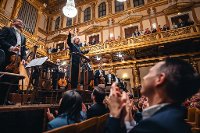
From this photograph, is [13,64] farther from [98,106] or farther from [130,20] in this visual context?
[130,20]

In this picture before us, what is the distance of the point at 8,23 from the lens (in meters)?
12.7

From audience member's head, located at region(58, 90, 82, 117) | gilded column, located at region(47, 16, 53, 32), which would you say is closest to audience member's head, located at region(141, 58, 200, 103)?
audience member's head, located at region(58, 90, 82, 117)

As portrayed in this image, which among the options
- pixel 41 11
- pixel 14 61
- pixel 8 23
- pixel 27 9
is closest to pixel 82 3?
pixel 41 11

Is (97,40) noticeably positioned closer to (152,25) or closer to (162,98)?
(152,25)

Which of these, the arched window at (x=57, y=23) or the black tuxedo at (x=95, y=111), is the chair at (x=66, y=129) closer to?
the black tuxedo at (x=95, y=111)

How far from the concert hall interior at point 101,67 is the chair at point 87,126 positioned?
13 mm

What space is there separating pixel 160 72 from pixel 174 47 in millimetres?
12431

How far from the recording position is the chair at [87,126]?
57.9 inches

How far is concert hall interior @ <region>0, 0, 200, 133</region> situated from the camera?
1.25 metres

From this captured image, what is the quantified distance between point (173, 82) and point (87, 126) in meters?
0.97

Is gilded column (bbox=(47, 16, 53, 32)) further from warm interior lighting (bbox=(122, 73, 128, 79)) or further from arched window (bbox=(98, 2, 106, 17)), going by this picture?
warm interior lighting (bbox=(122, 73, 128, 79))

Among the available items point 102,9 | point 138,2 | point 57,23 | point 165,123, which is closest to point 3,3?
point 57,23

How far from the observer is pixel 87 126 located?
163cm

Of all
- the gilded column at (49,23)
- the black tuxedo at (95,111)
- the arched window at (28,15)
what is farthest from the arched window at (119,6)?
the black tuxedo at (95,111)
